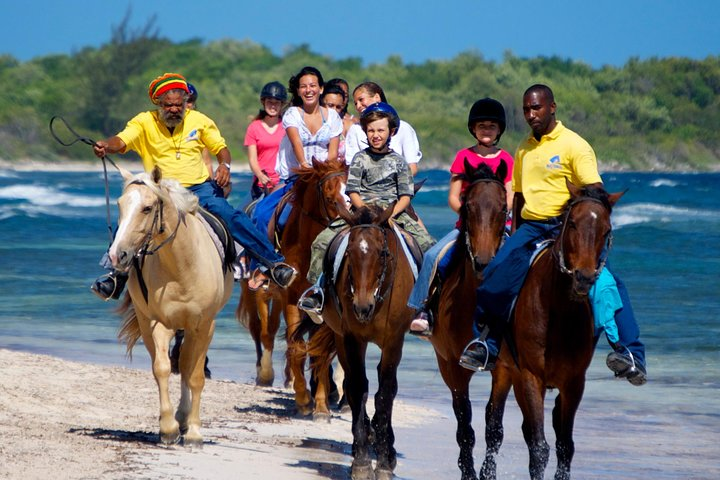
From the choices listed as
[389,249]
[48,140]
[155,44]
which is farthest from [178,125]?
[155,44]

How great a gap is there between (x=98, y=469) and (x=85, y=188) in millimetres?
56939

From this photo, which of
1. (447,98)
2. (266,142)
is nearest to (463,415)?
(266,142)

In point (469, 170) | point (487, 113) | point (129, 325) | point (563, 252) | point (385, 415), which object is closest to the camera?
point (563, 252)

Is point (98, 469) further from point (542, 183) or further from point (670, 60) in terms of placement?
point (670, 60)

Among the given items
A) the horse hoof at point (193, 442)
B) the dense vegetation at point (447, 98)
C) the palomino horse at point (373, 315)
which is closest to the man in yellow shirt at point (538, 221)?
the palomino horse at point (373, 315)

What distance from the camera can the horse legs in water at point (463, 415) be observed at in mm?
8539

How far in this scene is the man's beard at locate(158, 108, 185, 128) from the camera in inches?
383

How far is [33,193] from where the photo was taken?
56094mm

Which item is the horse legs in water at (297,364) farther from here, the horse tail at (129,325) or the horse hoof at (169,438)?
the horse hoof at (169,438)

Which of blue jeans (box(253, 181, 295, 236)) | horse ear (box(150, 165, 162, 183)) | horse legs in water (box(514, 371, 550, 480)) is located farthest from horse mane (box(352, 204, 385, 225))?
blue jeans (box(253, 181, 295, 236))

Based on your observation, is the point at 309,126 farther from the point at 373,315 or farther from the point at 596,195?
the point at 596,195

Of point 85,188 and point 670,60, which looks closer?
point 85,188

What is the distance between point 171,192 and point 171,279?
0.61 m

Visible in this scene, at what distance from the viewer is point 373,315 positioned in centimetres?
872
